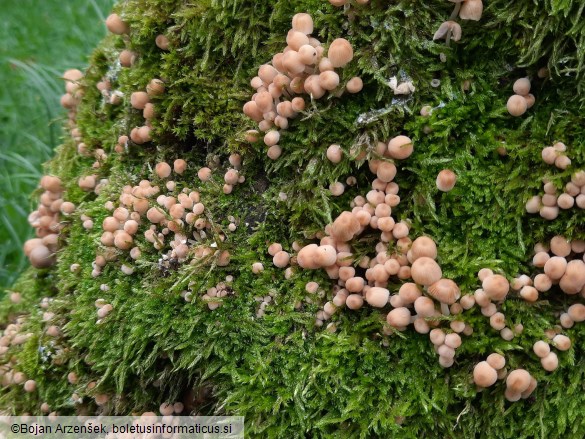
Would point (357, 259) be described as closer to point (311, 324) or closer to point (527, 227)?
point (311, 324)

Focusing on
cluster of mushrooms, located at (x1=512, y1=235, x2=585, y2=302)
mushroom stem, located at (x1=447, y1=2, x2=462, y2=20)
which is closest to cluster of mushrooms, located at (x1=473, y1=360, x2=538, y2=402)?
cluster of mushrooms, located at (x1=512, y1=235, x2=585, y2=302)

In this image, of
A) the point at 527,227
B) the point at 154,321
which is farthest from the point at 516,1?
the point at 154,321

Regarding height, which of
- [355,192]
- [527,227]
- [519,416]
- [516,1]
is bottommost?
[519,416]

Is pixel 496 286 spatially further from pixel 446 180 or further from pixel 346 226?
pixel 346 226

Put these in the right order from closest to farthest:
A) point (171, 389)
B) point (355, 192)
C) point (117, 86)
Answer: point (355, 192) < point (171, 389) < point (117, 86)

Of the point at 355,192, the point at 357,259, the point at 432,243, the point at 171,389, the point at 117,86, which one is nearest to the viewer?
the point at 432,243

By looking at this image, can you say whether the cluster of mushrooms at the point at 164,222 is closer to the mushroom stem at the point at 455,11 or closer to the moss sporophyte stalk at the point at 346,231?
the moss sporophyte stalk at the point at 346,231

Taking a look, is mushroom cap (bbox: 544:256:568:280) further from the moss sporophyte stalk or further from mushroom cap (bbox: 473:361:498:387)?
mushroom cap (bbox: 473:361:498:387)
